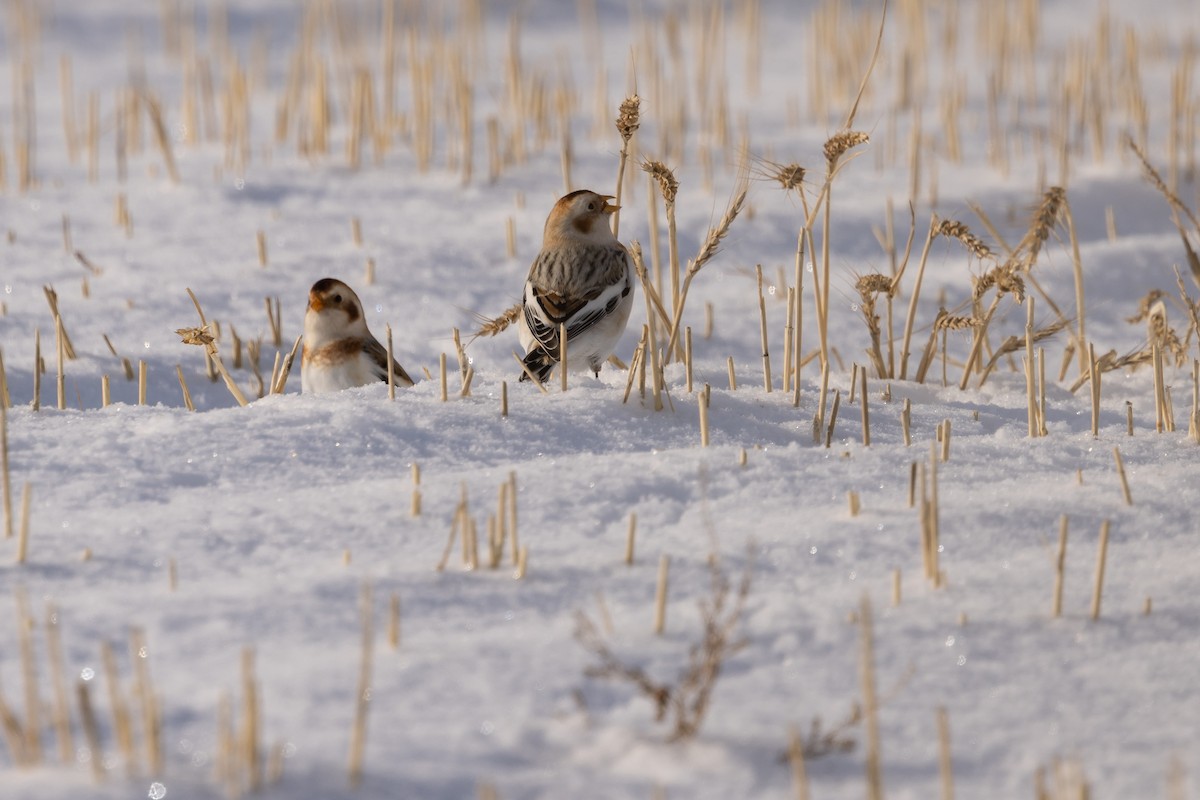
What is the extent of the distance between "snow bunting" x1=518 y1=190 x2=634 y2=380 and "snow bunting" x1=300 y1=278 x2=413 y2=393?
1.64 ft

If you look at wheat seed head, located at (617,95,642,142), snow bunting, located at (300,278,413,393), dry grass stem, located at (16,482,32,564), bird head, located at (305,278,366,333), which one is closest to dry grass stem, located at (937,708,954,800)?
dry grass stem, located at (16,482,32,564)

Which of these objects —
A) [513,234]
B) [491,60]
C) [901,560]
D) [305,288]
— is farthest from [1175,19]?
[901,560]

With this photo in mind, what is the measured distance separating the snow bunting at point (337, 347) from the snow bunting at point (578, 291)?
1.64 ft

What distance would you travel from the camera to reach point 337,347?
4.71 m

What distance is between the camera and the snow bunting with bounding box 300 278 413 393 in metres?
4.69

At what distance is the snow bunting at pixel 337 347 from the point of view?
4691 mm

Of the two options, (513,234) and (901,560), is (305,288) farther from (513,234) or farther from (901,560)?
(901,560)

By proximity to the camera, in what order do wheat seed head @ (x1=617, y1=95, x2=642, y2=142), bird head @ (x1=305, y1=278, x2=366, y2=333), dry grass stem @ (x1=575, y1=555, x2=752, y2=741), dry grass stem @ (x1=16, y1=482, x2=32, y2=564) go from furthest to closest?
bird head @ (x1=305, y1=278, x2=366, y2=333) → wheat seed head @ (x1=617, y1=95, x2=642, y2=142) → dry grass stem @ (x1=16, y1=482, x2=32, y2=564) → dry grass stem @ (x1=575, y1=555, x2=752, y2=741)

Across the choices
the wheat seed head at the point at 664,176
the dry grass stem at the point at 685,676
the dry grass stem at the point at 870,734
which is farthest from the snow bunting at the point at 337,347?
the dry grass stem at the point at 870,734

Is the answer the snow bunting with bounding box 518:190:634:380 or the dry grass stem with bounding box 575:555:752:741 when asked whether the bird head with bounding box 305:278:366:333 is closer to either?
the snow bunting with bounding box 518:190:634:380

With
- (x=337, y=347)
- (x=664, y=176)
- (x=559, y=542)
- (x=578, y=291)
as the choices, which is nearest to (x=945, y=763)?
(x=559, y=542)

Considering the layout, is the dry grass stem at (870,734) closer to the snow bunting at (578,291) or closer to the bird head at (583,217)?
the snow bunting at (578,291)

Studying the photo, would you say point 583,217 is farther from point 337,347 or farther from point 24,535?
point 24,535

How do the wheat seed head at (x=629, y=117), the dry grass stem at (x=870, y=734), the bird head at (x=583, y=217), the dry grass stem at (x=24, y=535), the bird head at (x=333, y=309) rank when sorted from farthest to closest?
the bird head at (x=583, y=217) → the bird head at (x=333, y=309) → the wheat seed head at (x=629, y=117) → the dry grass stem at (x=24, y=535) → the dry grass stem at (x=870, y=734)
